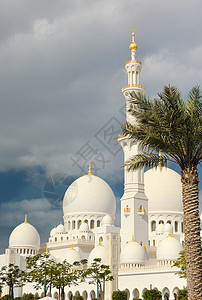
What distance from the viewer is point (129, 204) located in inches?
1887

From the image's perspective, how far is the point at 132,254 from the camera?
4484 cm

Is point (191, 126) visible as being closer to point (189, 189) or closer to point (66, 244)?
point (189, 189)

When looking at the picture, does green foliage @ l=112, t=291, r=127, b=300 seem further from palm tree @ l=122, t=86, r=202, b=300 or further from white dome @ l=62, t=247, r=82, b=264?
palm tree @ l=122, t=86, r=202, b=300

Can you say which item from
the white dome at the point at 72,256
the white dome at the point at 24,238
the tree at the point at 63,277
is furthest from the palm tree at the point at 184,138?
the white dome at the point at 24,238

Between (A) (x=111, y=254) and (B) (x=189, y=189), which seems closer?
(B) (x=189, y=189)

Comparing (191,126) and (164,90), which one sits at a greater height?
(164,90)

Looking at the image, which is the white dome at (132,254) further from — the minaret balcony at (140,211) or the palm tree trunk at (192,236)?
the palm tree trunk at (192,236)

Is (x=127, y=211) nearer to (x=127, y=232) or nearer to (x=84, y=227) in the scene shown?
(x=127, y=232)

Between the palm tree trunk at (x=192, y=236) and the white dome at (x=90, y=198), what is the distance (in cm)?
4573

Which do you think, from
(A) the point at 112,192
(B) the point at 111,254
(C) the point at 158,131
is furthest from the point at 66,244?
(C) the point at 158,131

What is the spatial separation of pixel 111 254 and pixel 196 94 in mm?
29668

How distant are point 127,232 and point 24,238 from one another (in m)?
19.0

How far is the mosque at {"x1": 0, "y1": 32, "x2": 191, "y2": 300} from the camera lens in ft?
144

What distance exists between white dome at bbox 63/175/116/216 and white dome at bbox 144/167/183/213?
19.9ft
